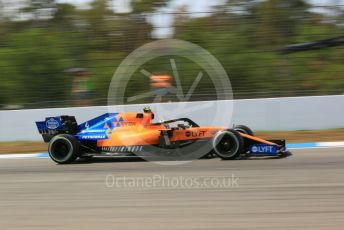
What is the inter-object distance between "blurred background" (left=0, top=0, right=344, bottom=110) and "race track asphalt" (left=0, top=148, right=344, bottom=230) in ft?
15.2

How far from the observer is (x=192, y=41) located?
14.5 meters

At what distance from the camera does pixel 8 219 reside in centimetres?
552

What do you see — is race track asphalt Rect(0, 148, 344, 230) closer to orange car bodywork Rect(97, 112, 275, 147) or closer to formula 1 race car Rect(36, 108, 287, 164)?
formula 1 race car Rect(36, 108, 287, 164)

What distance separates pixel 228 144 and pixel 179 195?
2.51 m

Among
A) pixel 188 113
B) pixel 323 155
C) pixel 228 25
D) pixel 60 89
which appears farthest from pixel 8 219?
pixel 228 25

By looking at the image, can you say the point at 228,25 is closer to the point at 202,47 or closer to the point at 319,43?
the point at 202,47

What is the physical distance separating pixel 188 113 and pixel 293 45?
11.9ft

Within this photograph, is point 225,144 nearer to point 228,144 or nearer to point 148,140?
point 228,144

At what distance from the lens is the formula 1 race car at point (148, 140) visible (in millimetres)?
8625

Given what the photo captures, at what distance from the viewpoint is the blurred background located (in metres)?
13.6

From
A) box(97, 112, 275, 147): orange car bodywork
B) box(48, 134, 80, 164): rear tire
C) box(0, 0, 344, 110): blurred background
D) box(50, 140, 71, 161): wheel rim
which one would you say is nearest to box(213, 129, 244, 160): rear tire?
box(97, 112, 275, 147): orange car bodywork

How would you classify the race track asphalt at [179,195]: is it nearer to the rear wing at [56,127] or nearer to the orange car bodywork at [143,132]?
the orange car bodywork at [143,132]

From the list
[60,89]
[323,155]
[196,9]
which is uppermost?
[196,9]

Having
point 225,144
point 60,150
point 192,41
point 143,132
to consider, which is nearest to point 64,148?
point 60,150
